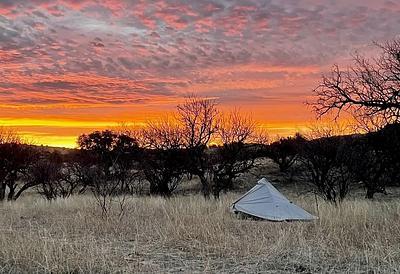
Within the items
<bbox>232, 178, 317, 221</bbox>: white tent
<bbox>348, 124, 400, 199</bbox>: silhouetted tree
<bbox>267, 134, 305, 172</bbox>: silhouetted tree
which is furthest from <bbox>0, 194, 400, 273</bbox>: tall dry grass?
<bbox>267, 134, 305, 172</bbox>: silhouetted tree

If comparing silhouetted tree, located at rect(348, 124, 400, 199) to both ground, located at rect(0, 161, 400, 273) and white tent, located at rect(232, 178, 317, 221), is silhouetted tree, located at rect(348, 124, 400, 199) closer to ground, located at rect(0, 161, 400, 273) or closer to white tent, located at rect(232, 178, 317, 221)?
white tent, located at rect(232, 178, 317, 221)

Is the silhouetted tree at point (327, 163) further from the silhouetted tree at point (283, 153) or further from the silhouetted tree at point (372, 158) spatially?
the silhouetted tree at point (283, 153)

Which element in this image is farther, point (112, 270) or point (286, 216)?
point (286, 216)

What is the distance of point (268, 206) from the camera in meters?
13.2

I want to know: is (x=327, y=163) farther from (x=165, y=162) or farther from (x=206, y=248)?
(x=206, y=248)

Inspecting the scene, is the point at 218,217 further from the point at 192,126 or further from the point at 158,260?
the point at 192,126

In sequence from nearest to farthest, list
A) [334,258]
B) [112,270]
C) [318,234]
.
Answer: [112,270] < [334,258] < [318,234]

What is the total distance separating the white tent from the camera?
41.3 ft

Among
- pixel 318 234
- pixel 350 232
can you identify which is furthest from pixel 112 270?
pixel 350 232

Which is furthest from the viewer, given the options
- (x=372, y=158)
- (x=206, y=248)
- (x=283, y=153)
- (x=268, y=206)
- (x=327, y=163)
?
(x=283, y=153)

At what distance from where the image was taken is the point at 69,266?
5801 mm

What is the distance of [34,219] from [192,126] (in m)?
11.3

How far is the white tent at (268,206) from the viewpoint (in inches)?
495

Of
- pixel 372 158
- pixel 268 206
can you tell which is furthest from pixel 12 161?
pixel 372 158
